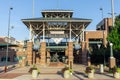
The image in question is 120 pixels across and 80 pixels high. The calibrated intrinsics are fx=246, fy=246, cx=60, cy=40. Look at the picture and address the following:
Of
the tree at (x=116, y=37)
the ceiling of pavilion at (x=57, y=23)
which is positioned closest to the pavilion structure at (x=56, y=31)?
the ceiling of pavilion at (x=57, y=23)

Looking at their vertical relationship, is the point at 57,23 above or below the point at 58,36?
above

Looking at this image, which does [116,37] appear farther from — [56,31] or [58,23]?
[56,31]

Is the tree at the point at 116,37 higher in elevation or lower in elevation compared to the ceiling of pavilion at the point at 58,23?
lower

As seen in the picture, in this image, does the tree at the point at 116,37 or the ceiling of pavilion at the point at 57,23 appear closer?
the tree at the point at 116,37

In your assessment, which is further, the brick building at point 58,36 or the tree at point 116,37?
the brick building at point 58,36

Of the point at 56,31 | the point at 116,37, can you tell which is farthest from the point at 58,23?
the point at 116,37

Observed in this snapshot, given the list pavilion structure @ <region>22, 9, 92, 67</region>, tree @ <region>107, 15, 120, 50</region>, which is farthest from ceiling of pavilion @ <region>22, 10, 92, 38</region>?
tree @ <region>107, 15, 120, 50</region>

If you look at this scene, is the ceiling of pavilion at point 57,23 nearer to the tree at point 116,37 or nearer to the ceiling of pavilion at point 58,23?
the ceiling of pavilion at point 58,23

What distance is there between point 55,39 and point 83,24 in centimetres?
960

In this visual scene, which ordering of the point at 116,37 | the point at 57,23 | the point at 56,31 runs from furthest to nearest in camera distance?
the point at 56,31 → the point at 57,23 → the point at 116,37

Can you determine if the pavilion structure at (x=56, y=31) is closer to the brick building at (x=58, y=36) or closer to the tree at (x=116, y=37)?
the brick building at (x=58, y=36)

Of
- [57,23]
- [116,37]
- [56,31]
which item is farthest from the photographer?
[56,31]

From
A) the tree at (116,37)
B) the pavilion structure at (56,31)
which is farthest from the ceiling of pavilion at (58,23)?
the tree at (116,37)

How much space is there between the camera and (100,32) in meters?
86.7
